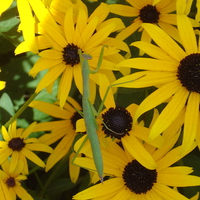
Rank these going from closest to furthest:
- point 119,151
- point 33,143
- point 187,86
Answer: point 187,86 → point 119,151 → point 33,143

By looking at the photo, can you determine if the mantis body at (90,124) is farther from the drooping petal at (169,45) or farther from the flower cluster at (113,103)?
the drooping petal at (169,45)

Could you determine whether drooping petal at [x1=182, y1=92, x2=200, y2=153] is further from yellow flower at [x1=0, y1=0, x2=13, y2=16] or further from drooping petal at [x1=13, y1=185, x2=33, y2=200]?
yellow flower at [x1=0, y1=0, x2=13, y2=16]

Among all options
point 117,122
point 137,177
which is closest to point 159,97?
point 117,122

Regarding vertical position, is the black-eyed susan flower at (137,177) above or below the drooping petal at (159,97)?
below

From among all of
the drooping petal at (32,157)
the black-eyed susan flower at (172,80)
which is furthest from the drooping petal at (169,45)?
the drooping petal at (32,157)

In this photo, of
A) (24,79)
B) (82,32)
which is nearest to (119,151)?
(82,32)

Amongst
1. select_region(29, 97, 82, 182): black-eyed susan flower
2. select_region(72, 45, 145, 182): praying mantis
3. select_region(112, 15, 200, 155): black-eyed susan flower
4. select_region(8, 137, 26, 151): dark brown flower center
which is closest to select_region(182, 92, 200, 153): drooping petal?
select_region(112, 15, 200, 155): black-eyed susan flower

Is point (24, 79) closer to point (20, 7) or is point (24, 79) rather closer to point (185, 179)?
point (20, 7)
